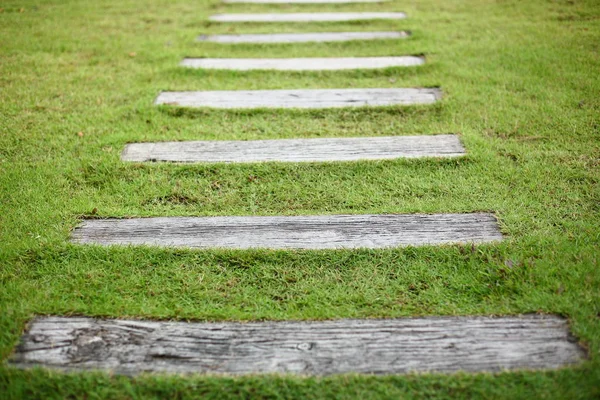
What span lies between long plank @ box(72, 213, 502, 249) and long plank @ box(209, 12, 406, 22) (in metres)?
3.78

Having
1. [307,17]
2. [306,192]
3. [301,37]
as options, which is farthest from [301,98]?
[307,17]

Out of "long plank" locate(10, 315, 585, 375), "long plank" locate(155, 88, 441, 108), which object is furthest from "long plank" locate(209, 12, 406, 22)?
"long plank" locate(10, 315, 585, 375)

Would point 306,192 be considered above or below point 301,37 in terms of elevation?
below

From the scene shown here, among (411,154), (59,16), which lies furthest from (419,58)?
(59,16)

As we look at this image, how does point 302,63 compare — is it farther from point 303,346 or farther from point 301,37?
point 303,346

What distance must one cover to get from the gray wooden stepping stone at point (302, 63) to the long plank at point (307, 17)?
1.33 meters

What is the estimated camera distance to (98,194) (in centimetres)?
270

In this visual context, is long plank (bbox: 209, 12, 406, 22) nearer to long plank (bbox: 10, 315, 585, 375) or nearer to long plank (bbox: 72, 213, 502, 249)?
long plank (bbox: 72, 213, 502, 249)

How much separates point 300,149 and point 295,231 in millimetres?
846

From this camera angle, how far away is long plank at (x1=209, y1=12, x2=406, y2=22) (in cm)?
551

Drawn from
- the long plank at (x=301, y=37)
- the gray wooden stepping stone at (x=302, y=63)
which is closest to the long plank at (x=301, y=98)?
the gray wooden stepping stone at (x=302, y=63)

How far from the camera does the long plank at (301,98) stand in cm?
363

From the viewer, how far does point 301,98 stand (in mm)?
3729

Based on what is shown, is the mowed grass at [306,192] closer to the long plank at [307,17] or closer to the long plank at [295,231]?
the long plank at [295,231]
